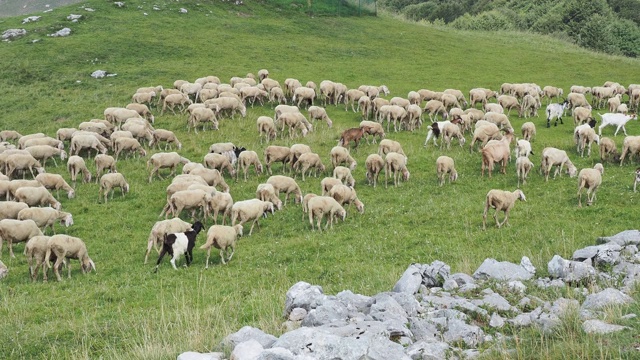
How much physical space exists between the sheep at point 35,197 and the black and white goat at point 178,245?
7354mm

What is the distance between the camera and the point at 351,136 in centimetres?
2845

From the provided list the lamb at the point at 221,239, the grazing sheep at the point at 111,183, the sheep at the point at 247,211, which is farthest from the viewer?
the grazing sheep at the point at 111,183

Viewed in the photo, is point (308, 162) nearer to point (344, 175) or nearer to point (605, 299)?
point (344, 175)

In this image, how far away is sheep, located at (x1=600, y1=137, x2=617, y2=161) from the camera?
25.6 metres

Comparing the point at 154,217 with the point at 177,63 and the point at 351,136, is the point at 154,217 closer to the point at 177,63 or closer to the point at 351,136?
the point at 351,136

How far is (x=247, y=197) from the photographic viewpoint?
22547 mm

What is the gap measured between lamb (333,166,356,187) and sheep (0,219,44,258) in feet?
38.7

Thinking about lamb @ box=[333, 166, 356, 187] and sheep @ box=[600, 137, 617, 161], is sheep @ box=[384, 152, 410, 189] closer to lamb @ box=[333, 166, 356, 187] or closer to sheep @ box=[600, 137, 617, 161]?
lamb @ box=[333, 166, 356, 187]

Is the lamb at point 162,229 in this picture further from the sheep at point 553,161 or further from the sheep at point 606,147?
the sheep at point 606,147

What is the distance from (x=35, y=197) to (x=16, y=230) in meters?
3.72

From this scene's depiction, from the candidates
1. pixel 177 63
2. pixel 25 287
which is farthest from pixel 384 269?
pixel 177 63

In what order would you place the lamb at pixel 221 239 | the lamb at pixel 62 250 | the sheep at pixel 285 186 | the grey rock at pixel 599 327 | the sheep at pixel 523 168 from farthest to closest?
the sheep at pixel 523 168, the sheep at pixel 285 186, the lamb at pixel 221 239, the lamb at pixel 62 250, the grey rock at pixel 599 327

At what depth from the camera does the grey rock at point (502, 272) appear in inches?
461

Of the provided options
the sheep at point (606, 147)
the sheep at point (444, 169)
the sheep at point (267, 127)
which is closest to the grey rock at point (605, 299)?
the sheep at point (444, 169)
